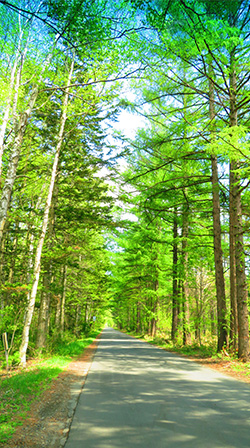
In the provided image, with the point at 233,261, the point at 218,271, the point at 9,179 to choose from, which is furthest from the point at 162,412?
the point at 218,271

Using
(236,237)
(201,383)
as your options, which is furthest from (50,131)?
(201,383)

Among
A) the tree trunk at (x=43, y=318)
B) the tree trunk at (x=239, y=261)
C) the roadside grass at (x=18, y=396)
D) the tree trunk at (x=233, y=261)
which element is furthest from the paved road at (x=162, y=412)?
the tree trunk at (x=43, y=318)

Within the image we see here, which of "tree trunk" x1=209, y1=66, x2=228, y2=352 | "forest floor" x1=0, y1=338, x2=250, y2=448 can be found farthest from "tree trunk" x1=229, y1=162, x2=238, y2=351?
"forest floor" x1=0, y1=338, x2=250, y2=448

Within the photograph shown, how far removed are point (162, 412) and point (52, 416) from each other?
1.76 m

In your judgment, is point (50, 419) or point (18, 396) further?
point (18, 396)

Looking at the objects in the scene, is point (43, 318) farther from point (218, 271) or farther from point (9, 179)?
point (218, 271)

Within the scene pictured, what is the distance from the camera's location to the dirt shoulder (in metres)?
3.51

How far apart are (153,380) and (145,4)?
7868 mm

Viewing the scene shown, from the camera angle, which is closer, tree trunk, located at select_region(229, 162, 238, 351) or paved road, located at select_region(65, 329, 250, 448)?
paved road, located at select_region(65, 329, 250, 448)

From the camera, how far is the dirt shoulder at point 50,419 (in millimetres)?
3507

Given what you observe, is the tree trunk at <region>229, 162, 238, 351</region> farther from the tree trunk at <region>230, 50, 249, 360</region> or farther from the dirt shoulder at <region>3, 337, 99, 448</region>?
the dirt shoulder at <region>3, 337, 99, 448</region>

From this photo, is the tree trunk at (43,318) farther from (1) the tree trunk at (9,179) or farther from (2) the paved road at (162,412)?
(1) the tree trunk at (9,179)

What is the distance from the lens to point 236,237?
10891mm

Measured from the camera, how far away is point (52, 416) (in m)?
4.52
